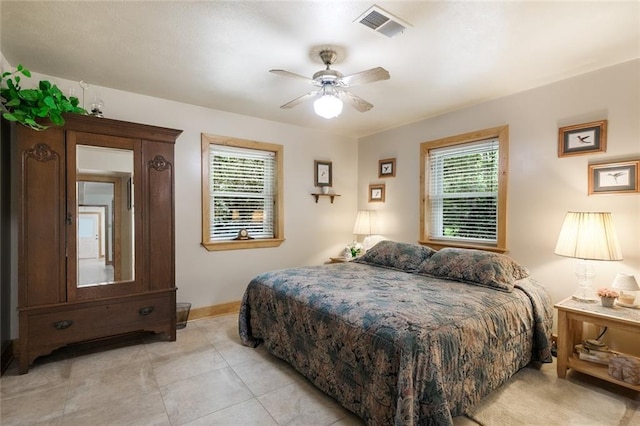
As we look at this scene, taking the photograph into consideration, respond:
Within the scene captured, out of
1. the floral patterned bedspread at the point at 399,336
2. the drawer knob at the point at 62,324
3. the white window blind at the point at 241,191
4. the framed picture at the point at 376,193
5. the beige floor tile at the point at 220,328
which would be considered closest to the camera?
the floral patterned bedspread at the point at 399,336

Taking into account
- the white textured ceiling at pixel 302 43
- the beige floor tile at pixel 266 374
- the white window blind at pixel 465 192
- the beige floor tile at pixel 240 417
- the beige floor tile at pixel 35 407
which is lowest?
the beige floor tile at pixel 266 374

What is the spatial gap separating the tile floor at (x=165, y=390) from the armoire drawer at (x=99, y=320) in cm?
20

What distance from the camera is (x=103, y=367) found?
252cm

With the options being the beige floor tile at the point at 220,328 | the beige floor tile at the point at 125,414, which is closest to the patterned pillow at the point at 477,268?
the beige floor tile at the point at 220,328

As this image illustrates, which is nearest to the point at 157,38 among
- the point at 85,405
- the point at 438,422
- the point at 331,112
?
the point at 331,112

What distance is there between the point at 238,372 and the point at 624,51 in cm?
385

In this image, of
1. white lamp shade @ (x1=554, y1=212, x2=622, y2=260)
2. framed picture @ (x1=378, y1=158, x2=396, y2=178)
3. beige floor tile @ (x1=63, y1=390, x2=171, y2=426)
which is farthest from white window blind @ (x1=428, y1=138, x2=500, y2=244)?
beige floor tile @ (x1=63, y1=390, x2=171, y2=426)

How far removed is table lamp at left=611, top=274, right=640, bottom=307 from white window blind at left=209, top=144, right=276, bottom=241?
352cm

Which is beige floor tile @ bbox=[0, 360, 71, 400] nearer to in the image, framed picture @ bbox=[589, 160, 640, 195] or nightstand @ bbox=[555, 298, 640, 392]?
nightstand @ bbox=[555, 298, 640, 392]

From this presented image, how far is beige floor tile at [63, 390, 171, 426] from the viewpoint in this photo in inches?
73.6

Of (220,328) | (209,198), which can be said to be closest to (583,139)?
(209,198)

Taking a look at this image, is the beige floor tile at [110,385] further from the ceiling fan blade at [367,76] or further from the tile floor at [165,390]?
the ceiling fan blade at [367,76]

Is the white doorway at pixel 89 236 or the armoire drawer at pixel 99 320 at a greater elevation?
the white doorway at pixel 89 236

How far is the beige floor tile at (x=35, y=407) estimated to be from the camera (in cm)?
188
